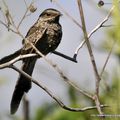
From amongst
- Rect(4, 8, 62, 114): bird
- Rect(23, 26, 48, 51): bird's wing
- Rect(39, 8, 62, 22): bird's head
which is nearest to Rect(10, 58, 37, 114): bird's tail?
Rect(4, 8, 62, 114): bird

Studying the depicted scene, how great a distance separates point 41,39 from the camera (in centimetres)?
386

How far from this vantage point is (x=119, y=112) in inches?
54.3

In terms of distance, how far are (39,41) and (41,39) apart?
0.56 feet

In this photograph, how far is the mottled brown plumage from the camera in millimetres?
3407

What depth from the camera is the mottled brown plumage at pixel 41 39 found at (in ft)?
11.2

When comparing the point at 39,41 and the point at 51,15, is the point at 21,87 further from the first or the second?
the point at 51,15

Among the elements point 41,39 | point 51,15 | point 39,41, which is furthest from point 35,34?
point 51,15

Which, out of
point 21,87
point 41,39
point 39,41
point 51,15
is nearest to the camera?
point 21,87

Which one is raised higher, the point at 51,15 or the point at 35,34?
the point at 35,34

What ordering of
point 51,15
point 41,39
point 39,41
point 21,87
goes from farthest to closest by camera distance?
point 51,15 < point 41,39 < point 39,41 < point 21,87

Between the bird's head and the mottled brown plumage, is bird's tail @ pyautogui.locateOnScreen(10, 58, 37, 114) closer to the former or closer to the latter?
the mottled brown plumage

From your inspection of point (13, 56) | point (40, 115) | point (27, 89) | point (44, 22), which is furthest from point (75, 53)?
point (40, 115)

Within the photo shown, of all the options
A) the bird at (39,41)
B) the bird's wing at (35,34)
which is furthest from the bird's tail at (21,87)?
the bird's wing at (35,34)

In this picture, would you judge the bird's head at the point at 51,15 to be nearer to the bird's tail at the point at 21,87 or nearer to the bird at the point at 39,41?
the bird at the point at 39,41
